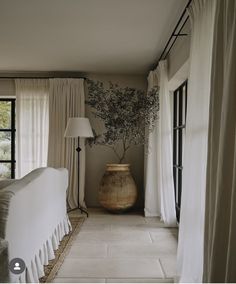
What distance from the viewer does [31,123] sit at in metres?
5.84

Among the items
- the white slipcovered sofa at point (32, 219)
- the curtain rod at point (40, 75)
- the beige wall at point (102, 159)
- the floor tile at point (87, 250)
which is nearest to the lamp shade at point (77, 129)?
the beige wall at point (102, 159)

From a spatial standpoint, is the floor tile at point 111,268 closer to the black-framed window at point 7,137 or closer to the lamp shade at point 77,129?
the lamp shade at point 77,129

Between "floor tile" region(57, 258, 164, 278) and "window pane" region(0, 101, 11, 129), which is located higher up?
"window pane" region(0, 101, 11, 129)

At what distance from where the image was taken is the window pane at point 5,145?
6.11 metres

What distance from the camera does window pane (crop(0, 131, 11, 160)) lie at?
20.0 ft

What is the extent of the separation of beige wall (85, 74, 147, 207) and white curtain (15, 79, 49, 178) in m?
0.82

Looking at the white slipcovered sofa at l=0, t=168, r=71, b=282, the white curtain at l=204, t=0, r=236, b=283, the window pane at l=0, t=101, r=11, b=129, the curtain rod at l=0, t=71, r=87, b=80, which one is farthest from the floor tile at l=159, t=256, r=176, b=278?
the window pane at l=0, t=101, r=11, b=129

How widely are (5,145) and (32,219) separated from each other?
3902mm

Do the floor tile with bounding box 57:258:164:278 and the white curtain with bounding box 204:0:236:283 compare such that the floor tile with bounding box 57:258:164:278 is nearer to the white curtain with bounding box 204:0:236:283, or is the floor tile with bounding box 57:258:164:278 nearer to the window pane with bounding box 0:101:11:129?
the white curtain with bounding box 204:0:236:283

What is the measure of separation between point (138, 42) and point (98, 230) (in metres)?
2.52

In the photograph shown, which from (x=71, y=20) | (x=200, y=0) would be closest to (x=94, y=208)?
(x=71, y=20)

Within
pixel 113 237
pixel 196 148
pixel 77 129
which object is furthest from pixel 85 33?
pixel 113 237

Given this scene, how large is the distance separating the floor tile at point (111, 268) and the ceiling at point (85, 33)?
243 centimetres

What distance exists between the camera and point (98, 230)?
4250 mm
